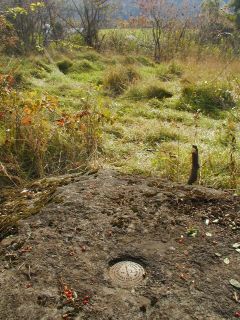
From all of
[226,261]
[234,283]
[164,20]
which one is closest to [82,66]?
[164,20]

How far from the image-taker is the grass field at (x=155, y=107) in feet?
13.2

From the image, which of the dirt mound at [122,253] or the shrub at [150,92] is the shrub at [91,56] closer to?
the shrub at [150,92]

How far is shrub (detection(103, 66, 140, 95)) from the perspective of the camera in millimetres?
7973

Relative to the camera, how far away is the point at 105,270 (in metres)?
2.23

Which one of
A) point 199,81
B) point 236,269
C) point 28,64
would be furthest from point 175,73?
point 236,269

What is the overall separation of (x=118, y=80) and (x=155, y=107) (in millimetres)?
1644

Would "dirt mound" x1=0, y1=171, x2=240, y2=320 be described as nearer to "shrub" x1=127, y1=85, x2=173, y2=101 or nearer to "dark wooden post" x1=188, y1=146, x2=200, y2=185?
"dark wooden post" x1=188, y1=146, x2=200, y2=185

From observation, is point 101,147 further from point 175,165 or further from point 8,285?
point 8,285

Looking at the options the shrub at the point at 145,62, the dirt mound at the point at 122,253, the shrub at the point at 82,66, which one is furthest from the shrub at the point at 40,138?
the shrub at the point at 145,62

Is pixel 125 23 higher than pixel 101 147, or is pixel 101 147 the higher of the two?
pixel 125 23

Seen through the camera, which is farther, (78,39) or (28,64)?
(78,39)

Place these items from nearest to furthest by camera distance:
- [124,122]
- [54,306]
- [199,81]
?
[54,306]
[124,122]
[199,81]

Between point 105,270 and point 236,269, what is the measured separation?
0.73 metres

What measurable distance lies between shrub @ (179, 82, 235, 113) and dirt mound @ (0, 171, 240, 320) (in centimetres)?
398
